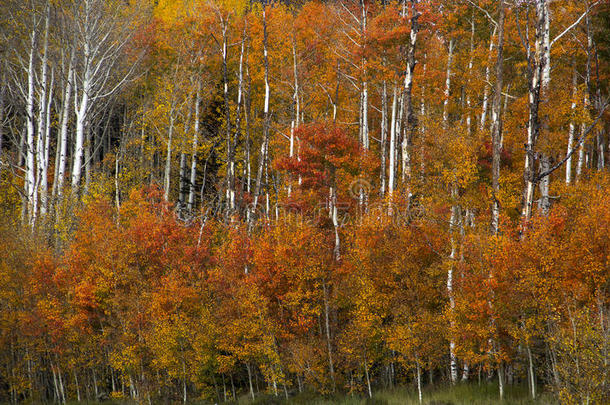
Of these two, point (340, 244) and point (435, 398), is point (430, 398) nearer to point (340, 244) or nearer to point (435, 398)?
point (435, 398)

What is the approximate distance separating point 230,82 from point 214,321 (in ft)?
62.8

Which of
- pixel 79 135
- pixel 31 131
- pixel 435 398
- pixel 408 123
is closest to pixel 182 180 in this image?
pixel 79 135

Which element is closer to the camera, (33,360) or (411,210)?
(411,210)

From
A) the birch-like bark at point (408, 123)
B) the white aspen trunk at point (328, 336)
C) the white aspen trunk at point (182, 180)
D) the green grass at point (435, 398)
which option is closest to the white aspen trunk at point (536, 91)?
the birch-like bark at point (408, 123)

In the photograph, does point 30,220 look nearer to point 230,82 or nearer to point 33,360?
point 33,360

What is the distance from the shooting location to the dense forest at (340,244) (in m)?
18.2

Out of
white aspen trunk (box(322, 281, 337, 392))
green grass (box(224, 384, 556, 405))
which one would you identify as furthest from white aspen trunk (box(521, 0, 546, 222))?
white aspen trunk (box(322, 281, 337, 392))

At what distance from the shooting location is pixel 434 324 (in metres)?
19.7

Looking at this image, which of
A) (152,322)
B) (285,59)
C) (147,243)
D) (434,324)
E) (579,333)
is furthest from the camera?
(285,59)

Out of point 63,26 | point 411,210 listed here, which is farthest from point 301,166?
point 63,26

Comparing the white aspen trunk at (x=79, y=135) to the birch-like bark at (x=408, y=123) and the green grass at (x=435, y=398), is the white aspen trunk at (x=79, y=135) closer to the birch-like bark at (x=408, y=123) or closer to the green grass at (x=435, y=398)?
the green grass at (x=435, y=398)

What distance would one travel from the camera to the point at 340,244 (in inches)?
996

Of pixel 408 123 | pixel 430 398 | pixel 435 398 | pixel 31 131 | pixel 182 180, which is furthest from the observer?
pixel 182 180

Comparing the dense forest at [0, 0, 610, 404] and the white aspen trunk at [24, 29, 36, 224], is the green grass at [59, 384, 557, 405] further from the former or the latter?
the white aspen trunk at [24, 29, 36, 224]
